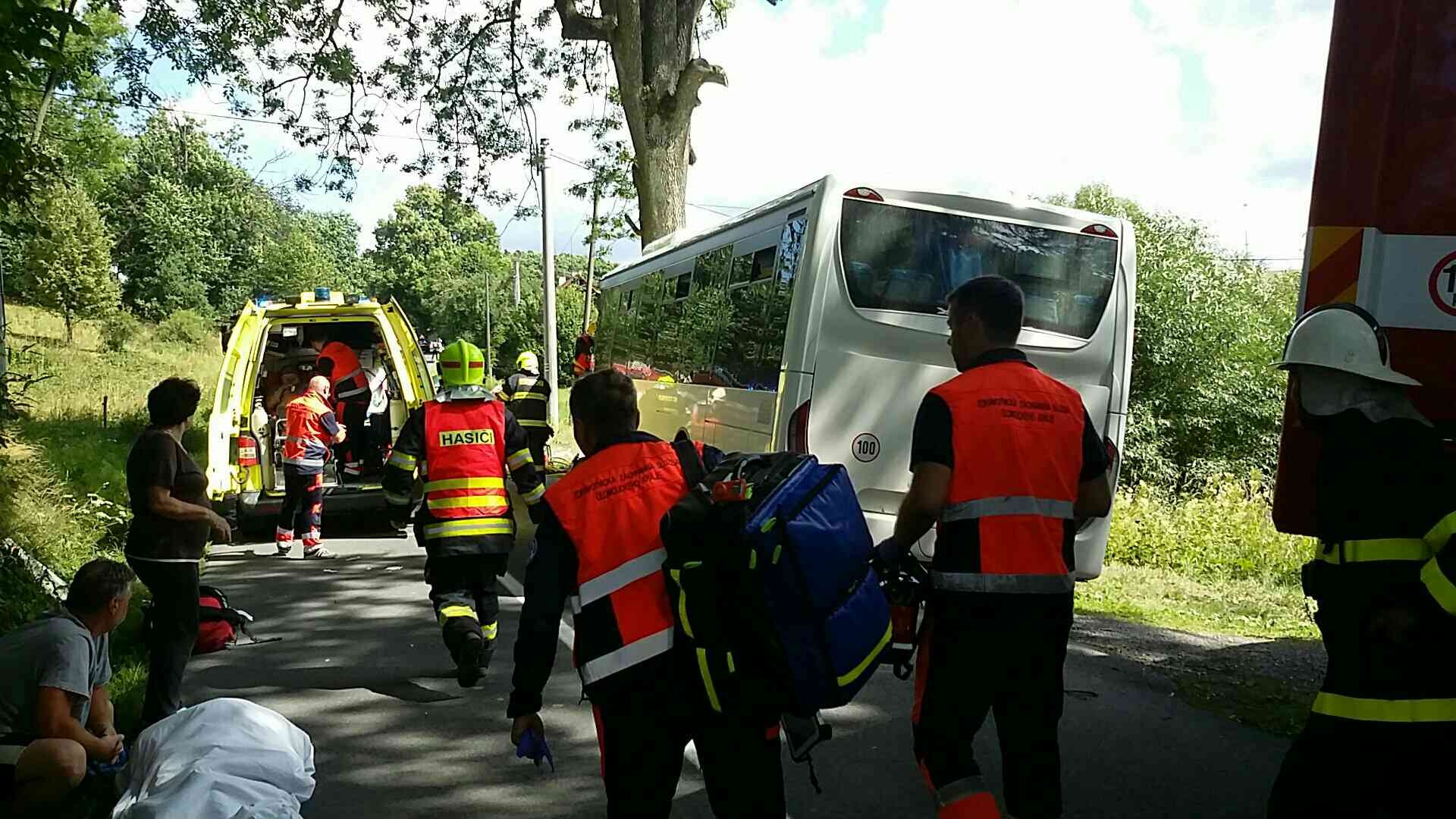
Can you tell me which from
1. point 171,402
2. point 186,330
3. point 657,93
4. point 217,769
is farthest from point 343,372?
point 186,330

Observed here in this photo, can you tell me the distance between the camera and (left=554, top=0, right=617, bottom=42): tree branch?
13758 millimetres

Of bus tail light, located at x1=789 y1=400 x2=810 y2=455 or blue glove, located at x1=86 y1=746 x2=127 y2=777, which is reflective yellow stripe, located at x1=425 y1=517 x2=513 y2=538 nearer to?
blue glove, located at x1=86 y1=746 x2=127 y2=777

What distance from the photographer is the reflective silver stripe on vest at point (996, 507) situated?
11.1 feet

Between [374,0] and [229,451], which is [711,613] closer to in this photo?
[229,451]

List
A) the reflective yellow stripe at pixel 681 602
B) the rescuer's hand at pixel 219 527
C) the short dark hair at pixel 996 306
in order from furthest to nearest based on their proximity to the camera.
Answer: the rescuer's hand at pixel 219 527 < the short dark hair at pixel 996 306 < the reflective yellow stripe at pixel 681 602

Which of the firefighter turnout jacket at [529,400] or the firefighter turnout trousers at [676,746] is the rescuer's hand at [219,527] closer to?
the firefighter turnout trousers at [676,746]

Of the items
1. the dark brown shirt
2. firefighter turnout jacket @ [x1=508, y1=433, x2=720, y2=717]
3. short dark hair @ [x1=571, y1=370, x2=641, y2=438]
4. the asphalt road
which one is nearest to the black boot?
the asphalt road

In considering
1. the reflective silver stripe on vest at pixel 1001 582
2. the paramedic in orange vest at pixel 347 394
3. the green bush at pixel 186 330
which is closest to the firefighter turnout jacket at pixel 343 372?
the paramedic in orange vest at pixel 347 394

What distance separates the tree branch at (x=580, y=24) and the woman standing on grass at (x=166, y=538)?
31.8 feet

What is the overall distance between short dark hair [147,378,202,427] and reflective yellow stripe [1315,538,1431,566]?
14.5 feet

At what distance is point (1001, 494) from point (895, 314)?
4155 millimetres

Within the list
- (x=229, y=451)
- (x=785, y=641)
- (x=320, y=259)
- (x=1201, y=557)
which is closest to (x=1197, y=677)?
(x=785, y=641)

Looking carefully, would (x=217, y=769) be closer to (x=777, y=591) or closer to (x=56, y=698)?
(x=56, y=698)

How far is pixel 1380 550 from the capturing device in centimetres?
263
